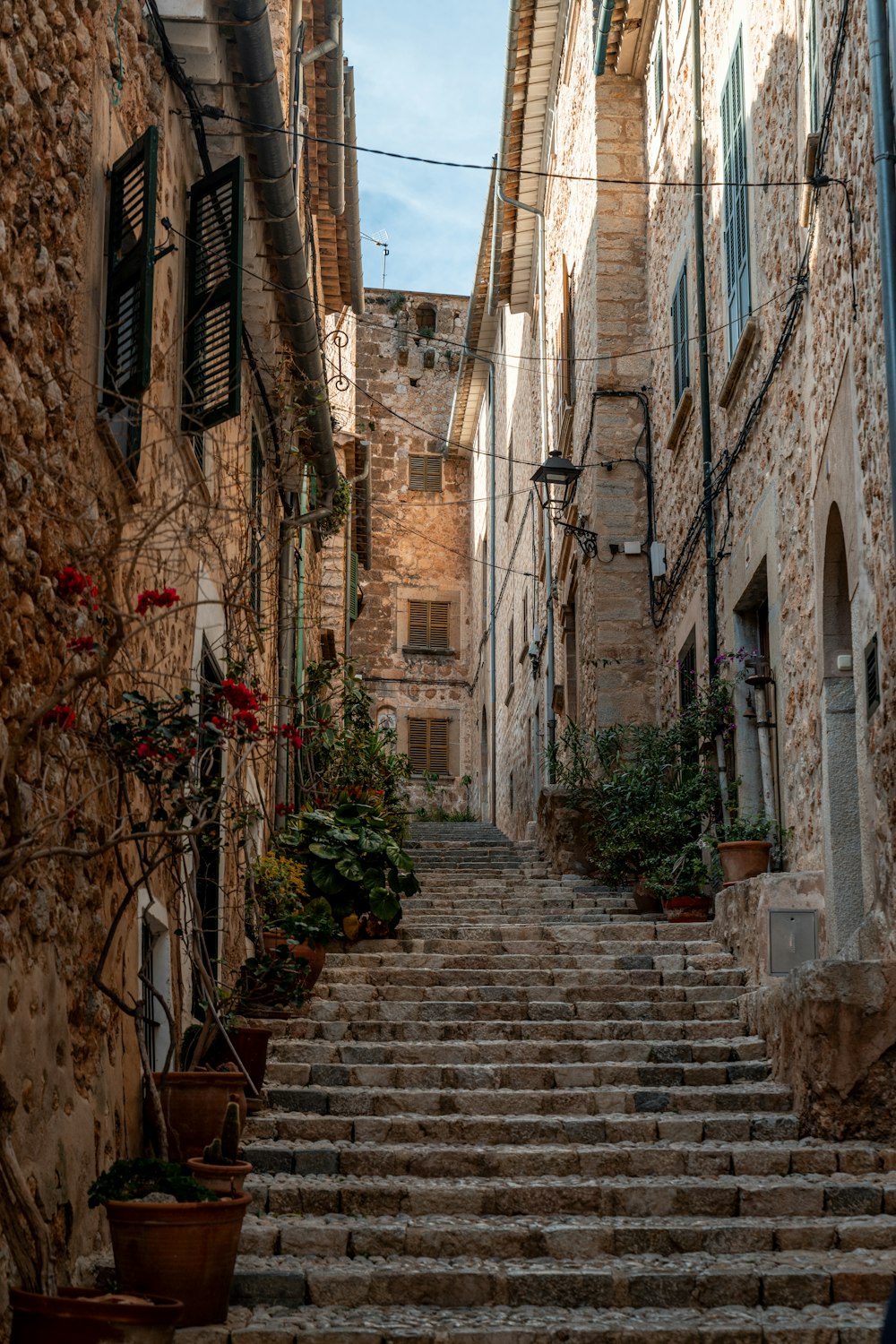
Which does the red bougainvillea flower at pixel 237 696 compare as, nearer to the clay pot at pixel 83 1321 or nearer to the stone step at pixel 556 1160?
the stone step at pixel 556 1160

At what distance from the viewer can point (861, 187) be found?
22.2ft

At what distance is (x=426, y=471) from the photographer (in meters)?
30.8

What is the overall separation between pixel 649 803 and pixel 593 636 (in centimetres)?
338

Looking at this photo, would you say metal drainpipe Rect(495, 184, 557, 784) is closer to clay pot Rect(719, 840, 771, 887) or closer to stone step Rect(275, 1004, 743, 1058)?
clay pot Rect(719, 840, 771, 887)

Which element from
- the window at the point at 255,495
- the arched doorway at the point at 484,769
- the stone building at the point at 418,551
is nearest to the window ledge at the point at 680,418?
the window at the point at 255,495

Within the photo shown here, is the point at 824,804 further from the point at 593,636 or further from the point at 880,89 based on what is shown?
the point at 593,636

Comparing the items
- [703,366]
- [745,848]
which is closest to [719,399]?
[703,366]

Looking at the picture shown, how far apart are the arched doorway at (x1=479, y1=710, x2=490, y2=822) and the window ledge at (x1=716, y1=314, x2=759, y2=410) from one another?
16230 millimetres

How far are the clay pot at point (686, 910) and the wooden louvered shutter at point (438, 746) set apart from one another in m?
17.7

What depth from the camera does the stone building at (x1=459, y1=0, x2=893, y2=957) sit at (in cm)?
696

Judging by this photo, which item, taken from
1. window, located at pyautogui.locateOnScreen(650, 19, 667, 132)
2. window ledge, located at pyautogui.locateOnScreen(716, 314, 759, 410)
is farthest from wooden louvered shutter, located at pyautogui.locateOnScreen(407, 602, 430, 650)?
window ledge, located at pyautogui.locateOnScreen(716, 314, 759, 410)

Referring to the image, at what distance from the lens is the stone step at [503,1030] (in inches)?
325

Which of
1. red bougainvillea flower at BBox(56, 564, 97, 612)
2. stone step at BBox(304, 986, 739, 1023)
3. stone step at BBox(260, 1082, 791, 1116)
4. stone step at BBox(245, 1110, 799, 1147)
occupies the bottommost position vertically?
stone step at BBox(245, 1110, 799, 1147)

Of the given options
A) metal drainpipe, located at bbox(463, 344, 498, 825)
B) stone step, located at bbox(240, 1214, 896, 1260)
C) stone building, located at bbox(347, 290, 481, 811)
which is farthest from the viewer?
stone building, located at bbox(347, 290, 481, 811)
